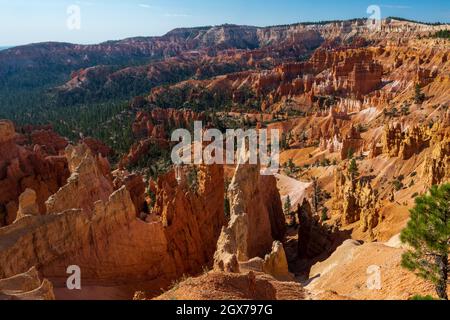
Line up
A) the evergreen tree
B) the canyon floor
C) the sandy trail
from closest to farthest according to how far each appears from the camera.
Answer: the canyon floor → the sandy trail → the evergreen tree

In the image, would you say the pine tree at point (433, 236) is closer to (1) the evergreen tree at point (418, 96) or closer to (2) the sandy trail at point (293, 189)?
(2) the sandy trail at point (293, 189)

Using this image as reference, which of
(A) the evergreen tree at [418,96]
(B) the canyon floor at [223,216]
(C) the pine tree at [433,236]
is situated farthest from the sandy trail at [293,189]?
(A) the evergreen tree at [418,96]

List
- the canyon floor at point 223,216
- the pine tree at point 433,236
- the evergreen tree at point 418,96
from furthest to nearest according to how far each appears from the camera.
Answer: the evergreen tree at point 418,96 → the canyon floor at point 223,216 → the pine tree at point 433,236

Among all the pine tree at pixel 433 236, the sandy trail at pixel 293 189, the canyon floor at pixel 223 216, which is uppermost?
the pine tree at pixel 433 236

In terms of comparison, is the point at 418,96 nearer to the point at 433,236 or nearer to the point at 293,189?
the point at 293,189

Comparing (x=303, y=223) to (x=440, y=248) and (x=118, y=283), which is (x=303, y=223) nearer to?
(x=118, y=283)

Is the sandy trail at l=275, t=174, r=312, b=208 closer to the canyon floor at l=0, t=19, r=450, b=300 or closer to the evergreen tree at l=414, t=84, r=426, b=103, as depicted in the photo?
the canyon floor at l=0, t=19, r=450, b=300

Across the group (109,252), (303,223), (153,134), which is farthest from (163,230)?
(153,134)

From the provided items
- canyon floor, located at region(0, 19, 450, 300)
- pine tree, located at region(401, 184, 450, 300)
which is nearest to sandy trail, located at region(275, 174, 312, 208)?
canyon floor, located at region(0, 19, 450, 300)
